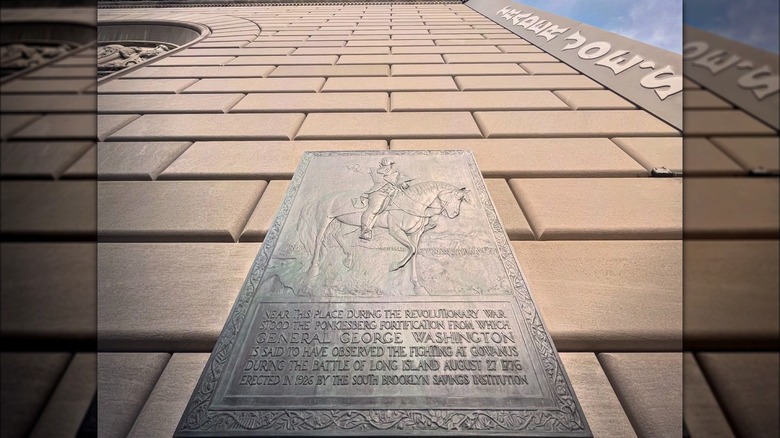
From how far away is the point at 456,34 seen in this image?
776 cm

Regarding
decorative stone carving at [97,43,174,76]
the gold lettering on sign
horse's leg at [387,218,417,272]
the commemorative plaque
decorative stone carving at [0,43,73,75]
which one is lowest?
the commemorative plaque

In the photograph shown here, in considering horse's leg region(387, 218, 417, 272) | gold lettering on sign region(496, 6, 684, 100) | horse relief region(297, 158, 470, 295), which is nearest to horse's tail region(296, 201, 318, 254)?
horse relief region(297, 158, 470, 295)

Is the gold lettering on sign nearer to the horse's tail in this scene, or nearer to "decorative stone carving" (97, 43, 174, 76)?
the horse's tail

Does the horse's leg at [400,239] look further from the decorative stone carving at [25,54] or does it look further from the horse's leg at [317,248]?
the decorative stone carving at [25,54]

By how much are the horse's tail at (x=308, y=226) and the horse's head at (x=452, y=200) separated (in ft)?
2.68

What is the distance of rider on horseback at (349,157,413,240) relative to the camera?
89.5 inches

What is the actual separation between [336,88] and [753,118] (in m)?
4.20

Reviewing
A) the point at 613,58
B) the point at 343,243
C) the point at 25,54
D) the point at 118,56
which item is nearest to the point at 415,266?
the point at 343,243

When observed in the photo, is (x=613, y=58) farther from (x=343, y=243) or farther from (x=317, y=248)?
(x=317, y=248)

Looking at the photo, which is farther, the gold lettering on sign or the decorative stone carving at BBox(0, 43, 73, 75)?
the gold lettering on sign

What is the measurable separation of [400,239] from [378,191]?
46 cm

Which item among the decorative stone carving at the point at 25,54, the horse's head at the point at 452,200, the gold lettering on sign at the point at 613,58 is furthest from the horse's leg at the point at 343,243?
the gold lettering on sign at the point at 613,58

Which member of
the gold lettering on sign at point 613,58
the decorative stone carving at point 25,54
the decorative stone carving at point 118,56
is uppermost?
the gold lettering on sign at point 613,58

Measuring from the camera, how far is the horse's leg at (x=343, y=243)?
2023 millimetres
